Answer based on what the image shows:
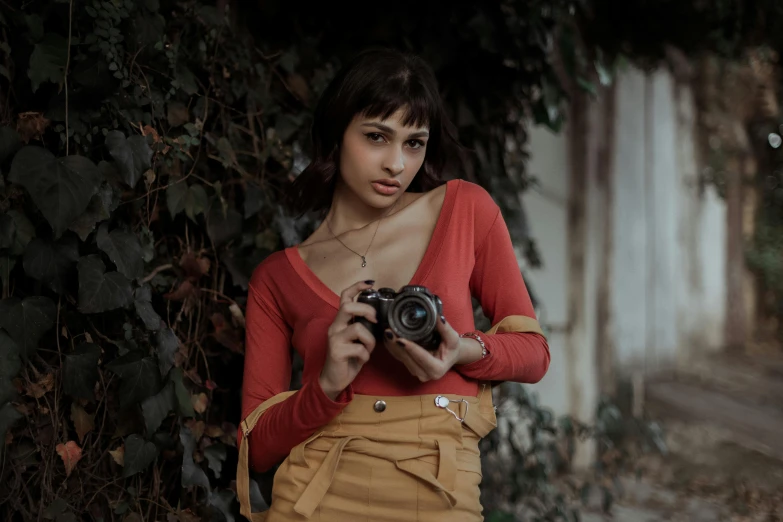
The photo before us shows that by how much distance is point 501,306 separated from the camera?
161 cm

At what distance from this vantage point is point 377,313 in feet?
4.61

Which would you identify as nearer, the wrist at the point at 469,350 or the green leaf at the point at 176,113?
the wrist at the point at 469,350

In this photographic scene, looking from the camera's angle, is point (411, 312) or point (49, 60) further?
point (49, 60)

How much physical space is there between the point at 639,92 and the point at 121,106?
4644 millimetres

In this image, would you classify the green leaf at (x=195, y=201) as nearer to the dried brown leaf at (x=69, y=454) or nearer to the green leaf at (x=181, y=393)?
the green leaf at (x=181, y=393)

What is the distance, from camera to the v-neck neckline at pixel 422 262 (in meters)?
1.60

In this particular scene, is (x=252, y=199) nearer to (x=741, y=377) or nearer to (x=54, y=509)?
(x=54, y=509)

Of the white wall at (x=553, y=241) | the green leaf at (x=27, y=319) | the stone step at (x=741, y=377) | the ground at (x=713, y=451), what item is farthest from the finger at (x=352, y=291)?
the stone step at (x=741, y=377)

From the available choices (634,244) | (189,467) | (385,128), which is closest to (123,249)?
(189,467)

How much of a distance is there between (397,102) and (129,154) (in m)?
0.59

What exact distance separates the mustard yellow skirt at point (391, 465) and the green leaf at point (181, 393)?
0.42 m

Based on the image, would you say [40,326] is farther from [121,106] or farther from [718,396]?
[718,396]

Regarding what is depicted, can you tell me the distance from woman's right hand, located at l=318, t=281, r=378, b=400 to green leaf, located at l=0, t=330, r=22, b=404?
0.63 meters

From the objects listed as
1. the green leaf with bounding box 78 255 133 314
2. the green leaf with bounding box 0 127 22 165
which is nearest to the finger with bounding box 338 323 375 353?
the green leaf with bounding box 78 255 133 314
